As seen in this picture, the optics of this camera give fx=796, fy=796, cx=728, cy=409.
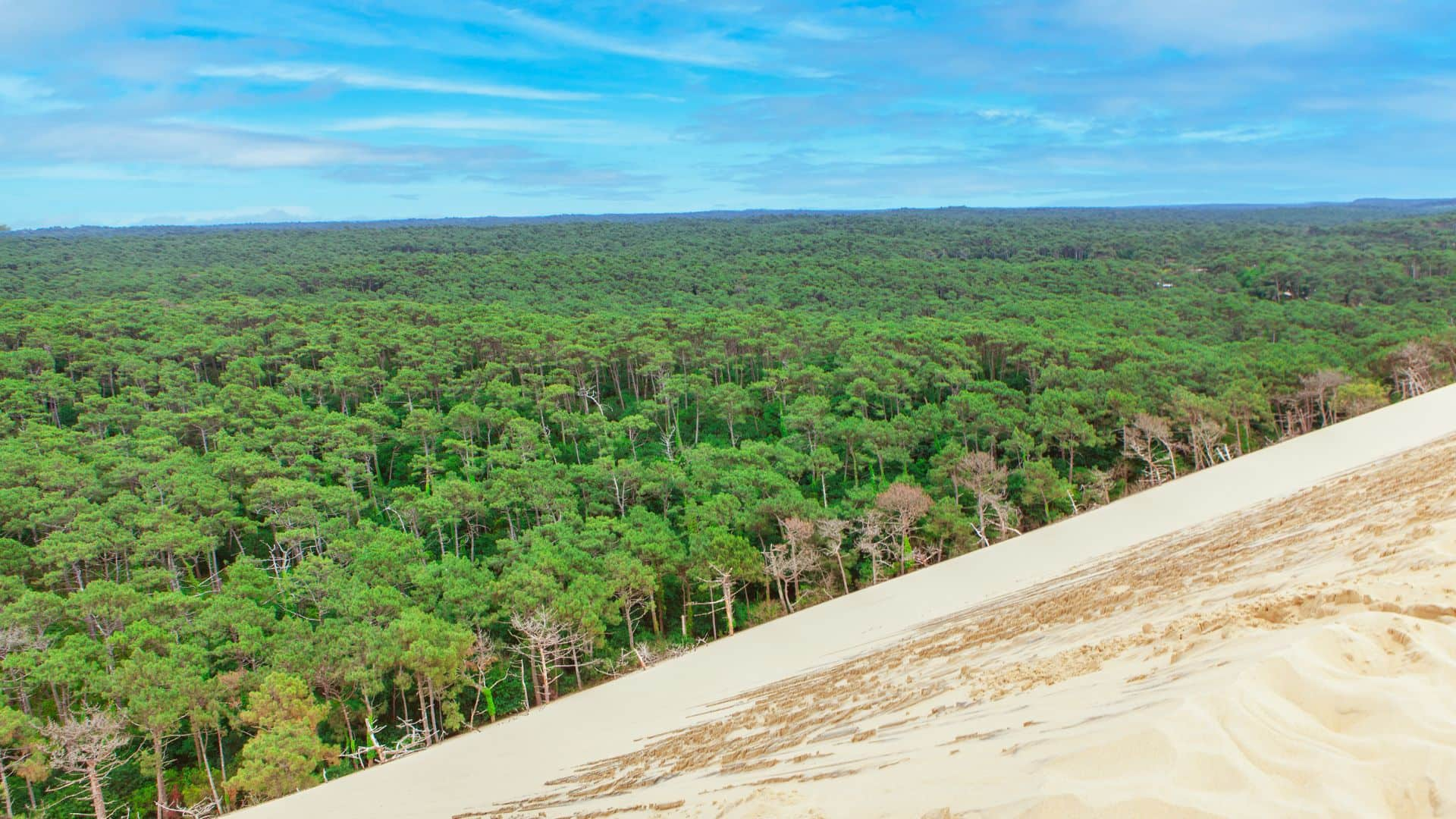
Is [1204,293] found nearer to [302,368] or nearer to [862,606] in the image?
[862,606]

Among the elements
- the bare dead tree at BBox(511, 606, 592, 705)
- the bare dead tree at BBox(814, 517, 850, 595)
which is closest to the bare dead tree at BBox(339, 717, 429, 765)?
the bare dead tree at BBox(511, 606, 592, 705)

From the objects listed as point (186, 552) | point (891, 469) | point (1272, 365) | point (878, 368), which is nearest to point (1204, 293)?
point (1272, 365)

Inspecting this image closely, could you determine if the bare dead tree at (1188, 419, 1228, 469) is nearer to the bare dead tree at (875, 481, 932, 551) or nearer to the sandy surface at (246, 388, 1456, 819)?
the bare dead tree at (875, 481, 932, 551)

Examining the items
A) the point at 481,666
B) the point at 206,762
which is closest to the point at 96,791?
the point at 206,762

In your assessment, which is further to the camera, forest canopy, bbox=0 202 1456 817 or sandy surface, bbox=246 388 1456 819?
forest canopy, bbox=0 202 1456 817

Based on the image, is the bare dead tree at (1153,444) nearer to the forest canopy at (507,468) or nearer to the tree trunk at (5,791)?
the forest canopy at (507,468)

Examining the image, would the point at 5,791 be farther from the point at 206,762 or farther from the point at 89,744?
the point at 206,762
